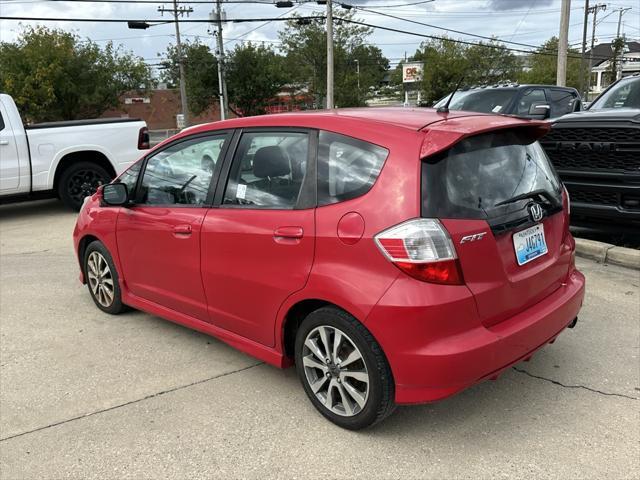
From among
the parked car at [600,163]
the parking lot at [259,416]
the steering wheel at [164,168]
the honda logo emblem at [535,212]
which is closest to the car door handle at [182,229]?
the steering wheel at [164,168]

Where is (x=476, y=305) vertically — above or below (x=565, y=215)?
below

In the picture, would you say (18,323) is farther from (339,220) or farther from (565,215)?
(565,215)

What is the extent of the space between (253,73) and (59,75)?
59.3 feet

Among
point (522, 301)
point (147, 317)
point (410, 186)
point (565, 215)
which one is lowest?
point (147, 317)

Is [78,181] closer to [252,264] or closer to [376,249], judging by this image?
[252,264]

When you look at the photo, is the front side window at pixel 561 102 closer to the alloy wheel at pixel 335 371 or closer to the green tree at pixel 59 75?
the alloy wheel at pixel 335 371

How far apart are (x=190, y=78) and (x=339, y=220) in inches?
1885

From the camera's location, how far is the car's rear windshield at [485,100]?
9.73 metres

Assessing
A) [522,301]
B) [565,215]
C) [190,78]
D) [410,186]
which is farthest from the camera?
[190,78]

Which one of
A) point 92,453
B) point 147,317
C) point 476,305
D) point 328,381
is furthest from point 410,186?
point 147,317

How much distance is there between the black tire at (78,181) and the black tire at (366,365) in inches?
307

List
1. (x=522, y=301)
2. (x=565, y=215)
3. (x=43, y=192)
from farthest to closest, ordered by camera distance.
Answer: (x=43, y=192), (x=565, y=215), (x=522, y=301)

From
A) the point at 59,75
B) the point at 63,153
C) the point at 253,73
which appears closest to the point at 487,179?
the point at 63,153

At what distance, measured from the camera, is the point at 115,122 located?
9883mm
